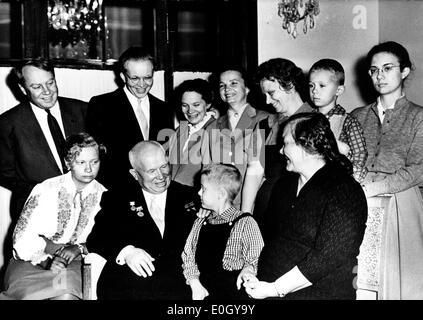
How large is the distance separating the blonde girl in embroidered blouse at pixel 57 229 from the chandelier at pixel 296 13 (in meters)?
1.95

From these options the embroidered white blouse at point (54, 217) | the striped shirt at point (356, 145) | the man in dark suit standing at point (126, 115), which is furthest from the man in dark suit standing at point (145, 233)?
the striped shirt at point (356, 145)

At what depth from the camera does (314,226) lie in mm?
1989

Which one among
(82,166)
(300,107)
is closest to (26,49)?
(82,166)

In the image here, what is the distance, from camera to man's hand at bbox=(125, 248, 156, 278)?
230 centimetres

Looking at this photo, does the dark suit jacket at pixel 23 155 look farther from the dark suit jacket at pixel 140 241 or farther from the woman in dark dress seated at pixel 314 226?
the woman in dark dress seated at pixel 314 226

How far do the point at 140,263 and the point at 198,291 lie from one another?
281mm

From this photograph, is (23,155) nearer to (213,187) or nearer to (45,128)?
(45,128)

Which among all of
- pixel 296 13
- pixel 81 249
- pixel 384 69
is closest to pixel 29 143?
pixel 81 249

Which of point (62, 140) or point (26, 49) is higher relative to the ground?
point (26, 49)

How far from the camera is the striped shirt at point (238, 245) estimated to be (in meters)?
2.18

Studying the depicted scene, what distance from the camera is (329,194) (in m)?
1.96
